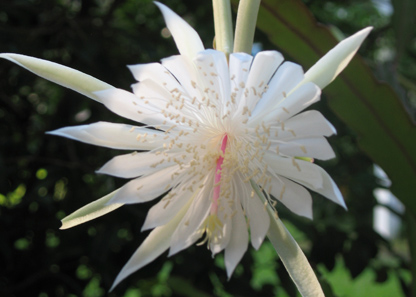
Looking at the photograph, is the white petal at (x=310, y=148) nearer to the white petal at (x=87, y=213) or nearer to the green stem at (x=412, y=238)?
the white petal at (x=87, y=213)

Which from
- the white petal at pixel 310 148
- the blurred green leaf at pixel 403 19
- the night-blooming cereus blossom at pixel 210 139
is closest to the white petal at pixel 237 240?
the night-blooming cereus blossom at pixel 210 139

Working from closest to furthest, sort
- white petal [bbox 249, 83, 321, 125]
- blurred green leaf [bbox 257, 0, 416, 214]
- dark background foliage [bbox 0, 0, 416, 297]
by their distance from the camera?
white petal [bbox 249, 83, 321, 125], blurred green leaf [bbox 257, 0, 416, 214], dark background foliage [bbox 0, 0, 416, 297]

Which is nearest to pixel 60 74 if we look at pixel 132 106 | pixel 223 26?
pixel 132 106

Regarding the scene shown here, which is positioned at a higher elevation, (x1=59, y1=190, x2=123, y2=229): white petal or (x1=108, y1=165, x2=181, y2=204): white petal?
(x1=108, y1=165, x2=181, y2=204): white petal

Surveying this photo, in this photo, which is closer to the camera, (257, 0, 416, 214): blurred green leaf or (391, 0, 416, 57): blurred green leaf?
(257, 0, 416, 214): blurred green leaf

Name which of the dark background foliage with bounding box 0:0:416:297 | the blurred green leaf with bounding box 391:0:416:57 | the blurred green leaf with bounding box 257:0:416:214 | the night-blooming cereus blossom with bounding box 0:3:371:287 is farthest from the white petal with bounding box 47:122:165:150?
the blurred green leaf with bounding box 391:0:416:57

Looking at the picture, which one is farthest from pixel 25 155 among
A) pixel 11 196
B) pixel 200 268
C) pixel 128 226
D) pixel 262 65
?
pixel 262 65

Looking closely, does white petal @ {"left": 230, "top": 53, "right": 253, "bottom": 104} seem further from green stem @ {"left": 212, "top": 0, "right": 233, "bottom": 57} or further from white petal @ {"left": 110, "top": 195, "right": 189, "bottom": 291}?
white petal @ {"left": 110, "top": 195, "right": 189, "bottom": 291}

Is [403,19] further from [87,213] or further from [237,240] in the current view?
[87,213]
